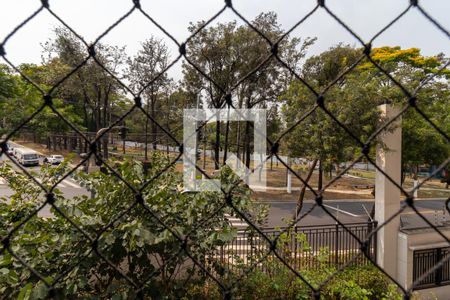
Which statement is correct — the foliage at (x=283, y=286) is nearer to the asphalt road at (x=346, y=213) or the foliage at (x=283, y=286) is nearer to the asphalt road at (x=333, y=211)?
the asphalt road at (x=346, y=213)

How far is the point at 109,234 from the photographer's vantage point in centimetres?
158

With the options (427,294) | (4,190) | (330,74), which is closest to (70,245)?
(427,294)

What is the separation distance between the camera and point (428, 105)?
7.20 metres

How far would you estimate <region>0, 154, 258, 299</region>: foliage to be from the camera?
158cm

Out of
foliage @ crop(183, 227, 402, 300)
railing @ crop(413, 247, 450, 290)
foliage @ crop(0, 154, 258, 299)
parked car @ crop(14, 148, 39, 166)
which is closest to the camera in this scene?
foliage @ crop(0, 154, 258, 299)

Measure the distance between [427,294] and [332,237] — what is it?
4.31ft

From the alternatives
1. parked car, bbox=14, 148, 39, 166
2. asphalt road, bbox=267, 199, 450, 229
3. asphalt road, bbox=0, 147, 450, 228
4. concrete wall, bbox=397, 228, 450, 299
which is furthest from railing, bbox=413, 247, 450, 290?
parked car, bbox=14, 148, 39, 166

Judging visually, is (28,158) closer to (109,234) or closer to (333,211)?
(333,211)

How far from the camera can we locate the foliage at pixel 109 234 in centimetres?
158

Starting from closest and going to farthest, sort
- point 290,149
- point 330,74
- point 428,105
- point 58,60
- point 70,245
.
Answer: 1. point 70,245
2. point 290,149
3. point 428,105
4. point 330,74
5. point 58,60

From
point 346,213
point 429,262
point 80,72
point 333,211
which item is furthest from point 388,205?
point 80,72

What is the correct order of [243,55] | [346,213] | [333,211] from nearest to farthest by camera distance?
[243,55] → [346,213] → [333,211]

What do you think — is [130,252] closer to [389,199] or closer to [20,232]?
[20,232]

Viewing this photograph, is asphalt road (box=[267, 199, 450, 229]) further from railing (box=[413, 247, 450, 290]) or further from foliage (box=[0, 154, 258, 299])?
foliage (box=[0, 154, 258, 299])
